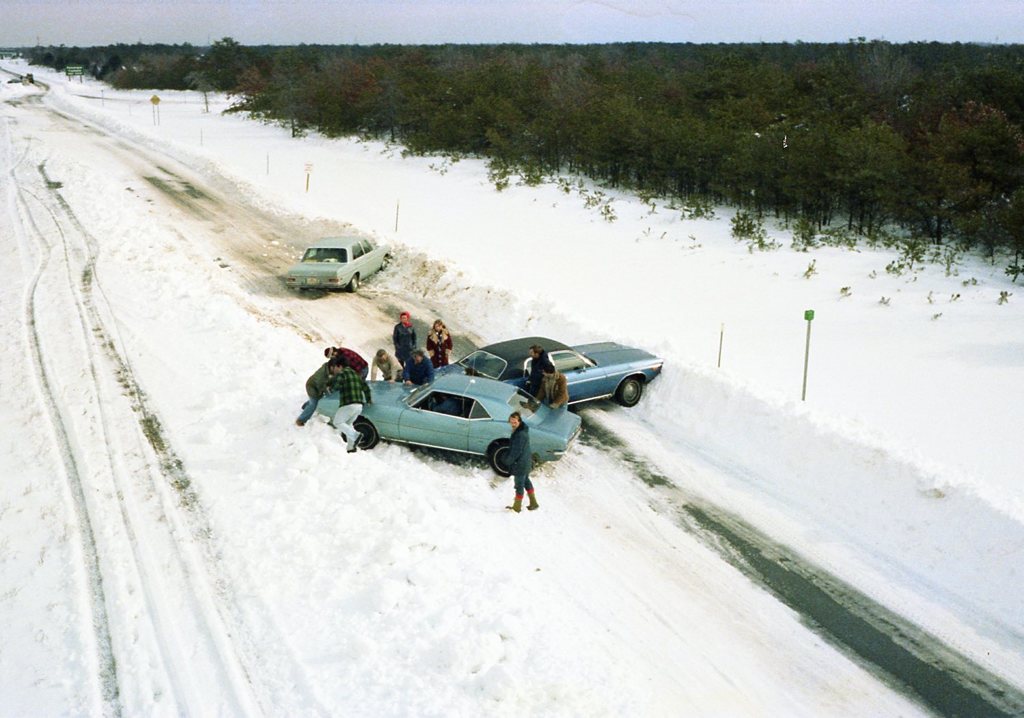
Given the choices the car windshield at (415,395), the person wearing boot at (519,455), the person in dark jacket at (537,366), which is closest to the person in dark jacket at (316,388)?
the car windshield at (415,395)

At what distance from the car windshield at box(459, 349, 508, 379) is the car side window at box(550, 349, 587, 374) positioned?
35.4 inches

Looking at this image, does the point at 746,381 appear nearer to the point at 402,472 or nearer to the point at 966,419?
the point at 966,419

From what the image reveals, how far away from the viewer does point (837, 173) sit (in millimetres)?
24453

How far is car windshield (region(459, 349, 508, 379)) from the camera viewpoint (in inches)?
519

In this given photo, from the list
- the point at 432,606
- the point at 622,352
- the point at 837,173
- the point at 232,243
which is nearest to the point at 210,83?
the point at 232,243

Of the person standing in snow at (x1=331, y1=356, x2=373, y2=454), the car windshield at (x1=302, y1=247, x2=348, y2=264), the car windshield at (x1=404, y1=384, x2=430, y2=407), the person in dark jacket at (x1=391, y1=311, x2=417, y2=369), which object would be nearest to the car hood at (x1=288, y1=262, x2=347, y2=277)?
the car windshield at (x1=302, y1=247, x2=348, y2=264)

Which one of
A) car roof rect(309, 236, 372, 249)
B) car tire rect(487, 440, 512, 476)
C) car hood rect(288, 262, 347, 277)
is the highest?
car roof rect(309, 236, 372, 249)

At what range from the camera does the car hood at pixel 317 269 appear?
19636mm

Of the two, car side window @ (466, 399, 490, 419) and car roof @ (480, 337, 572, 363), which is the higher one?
car roof @ (480, 337, 572, 363)

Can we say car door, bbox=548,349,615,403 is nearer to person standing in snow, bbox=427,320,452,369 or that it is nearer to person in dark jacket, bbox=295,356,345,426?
person standing in snow, bbox=427,320,452,369

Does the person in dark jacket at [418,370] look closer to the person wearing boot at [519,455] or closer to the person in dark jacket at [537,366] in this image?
the person in dark jacket at [537,366]

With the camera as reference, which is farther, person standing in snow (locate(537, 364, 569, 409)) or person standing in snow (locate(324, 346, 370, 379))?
person standing in snow (locate(324, 346, 370, 379))

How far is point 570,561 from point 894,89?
33.1 metres

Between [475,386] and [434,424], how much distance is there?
2.76ft
